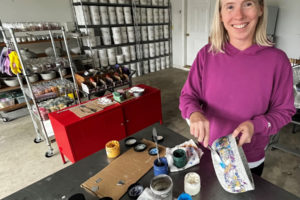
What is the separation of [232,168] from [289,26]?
407cm

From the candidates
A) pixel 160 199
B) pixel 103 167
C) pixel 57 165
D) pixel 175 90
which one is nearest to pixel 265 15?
pixel 160 199

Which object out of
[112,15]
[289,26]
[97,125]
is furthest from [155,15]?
[97,125]

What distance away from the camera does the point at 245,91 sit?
2.71 feet

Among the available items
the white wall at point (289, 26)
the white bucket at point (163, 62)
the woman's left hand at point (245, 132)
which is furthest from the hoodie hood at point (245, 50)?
the white bucket at point (163, 62)

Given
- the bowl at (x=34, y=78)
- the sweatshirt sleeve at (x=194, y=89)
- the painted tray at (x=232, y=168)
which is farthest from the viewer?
the bowl at (x=34, y=78)

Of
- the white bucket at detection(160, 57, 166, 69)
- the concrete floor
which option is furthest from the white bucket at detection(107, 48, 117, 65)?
the concrete floor

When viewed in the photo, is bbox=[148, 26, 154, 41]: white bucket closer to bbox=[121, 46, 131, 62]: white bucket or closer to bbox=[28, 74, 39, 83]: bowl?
bbox=[121, 46, 131, 62]: white bucket

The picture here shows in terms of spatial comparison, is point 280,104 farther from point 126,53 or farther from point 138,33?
point 138,33

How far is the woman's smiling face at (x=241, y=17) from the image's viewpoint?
2.47 feet

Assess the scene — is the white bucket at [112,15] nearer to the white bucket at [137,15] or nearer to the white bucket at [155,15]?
the white bucket at [137,15]

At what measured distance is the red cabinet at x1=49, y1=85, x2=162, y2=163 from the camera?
69.6 inches

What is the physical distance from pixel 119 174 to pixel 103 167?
11 centimetres

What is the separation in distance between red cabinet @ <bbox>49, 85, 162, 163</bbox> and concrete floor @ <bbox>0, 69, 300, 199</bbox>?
13.5 inches

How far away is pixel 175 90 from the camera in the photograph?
13.4 ft
